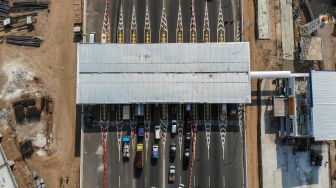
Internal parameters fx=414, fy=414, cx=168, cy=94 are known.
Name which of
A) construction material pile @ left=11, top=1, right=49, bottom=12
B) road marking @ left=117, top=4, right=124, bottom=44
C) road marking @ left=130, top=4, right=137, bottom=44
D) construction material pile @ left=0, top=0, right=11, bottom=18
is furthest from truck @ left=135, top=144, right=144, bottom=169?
construction material pile @ left=0, top=0, right=11, bottom=18

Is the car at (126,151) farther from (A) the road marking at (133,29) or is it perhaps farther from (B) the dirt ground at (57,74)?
(A) the road marking at (133,29)

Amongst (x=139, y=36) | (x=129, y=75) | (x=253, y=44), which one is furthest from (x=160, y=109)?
→ (x=253, y=44)

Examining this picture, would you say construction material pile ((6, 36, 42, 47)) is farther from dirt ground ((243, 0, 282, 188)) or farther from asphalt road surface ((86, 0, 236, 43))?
dirt ground ((243, 0, 282, 188))

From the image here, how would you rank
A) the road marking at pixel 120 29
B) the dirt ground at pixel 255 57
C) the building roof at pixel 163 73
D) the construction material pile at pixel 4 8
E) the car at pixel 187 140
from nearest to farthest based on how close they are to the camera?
the building roof at pixel 163 73, the car at pixel 187 140, the dirt ground at pixel 255 57, the road marking at pixel 120 29, the construction material pile at pixel 4 8

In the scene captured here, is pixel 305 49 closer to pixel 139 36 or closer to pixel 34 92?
pixel 139 36

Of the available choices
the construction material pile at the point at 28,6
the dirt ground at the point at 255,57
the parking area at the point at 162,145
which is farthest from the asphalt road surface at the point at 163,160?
the construction material pile at the point at 28,6

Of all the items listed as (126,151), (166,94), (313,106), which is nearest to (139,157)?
(126,151)
